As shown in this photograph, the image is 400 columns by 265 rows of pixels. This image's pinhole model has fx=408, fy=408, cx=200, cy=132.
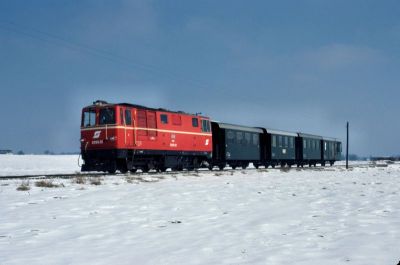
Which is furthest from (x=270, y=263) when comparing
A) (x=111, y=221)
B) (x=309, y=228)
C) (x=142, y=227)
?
(x=111, y=221)

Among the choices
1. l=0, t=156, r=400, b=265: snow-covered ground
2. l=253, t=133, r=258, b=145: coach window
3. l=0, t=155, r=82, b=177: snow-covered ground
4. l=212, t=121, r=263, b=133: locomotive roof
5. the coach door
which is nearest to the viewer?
l=0, t=156, r=400, b=265: snow-covered ground

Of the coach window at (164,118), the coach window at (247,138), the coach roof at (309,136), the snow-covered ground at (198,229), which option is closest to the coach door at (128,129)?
the coach window at (164,118)

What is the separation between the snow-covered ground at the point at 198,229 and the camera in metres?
4.99

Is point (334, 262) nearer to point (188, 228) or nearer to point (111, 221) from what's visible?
point (188, 228)

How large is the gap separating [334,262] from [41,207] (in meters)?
7.11

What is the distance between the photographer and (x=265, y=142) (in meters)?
37.1

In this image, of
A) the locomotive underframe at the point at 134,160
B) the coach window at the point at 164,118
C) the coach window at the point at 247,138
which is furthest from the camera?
the coach window at the point at 247,138

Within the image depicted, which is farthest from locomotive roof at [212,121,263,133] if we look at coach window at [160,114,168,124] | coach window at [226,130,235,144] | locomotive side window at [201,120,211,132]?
coach window at [160,114,168,124]

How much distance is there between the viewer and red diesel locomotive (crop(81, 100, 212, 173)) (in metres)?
20.8

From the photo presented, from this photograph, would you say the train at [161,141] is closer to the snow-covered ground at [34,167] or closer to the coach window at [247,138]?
the coach window at [247,138]

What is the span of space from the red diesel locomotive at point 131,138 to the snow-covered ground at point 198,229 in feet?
31.1

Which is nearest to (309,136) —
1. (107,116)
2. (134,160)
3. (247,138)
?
(247,138)

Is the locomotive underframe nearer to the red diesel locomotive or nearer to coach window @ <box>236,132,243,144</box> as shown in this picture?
the red diesel locomotive

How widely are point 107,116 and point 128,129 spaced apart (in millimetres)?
1269
